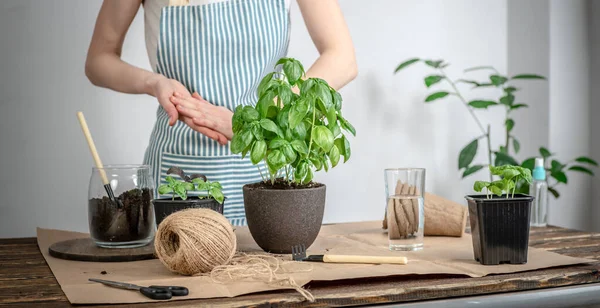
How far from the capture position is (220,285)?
916 millimetres

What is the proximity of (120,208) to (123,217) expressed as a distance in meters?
0.02

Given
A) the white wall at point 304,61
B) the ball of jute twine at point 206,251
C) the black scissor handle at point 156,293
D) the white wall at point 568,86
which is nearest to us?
the black scissor handle at point 156,293

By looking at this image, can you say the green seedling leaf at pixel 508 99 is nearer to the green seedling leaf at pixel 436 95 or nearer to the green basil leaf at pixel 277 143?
the green seedling leaf at pixel 436 95

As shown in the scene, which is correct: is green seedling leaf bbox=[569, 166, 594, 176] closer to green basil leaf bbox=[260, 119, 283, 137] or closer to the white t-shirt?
the white t-shirt

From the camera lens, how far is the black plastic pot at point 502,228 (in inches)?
40.3

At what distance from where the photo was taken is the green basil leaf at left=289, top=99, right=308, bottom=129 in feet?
3.50

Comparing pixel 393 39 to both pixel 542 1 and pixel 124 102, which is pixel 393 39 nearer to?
pixel 542 1

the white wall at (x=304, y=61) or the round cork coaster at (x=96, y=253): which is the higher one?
the white wall at (x=304, y=61)

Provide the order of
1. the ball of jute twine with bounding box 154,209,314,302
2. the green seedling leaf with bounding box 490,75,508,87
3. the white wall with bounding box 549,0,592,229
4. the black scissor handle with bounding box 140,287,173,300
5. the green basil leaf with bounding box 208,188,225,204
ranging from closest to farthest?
the black scissor handle with bounding box 140,287,173,300 < the ball of jute twine with bounding box 154,209,314,302 < the green basil leaf with bounding box 208,188,225,204 < the green seedling leaf with bounding box 490,75,508,87 < the white wall with bounding box 549,0,592,229

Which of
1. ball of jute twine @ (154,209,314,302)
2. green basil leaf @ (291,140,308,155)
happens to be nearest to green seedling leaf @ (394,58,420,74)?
green basil leaf @ (291,140,308,155)

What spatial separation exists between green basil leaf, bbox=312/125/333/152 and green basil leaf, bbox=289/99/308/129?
0.11 feet

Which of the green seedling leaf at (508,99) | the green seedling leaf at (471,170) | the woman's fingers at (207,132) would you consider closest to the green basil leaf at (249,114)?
the woman's fingers at (207,132)

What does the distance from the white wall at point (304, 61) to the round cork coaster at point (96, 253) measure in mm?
1615

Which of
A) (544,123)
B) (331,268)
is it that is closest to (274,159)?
(331,268)
